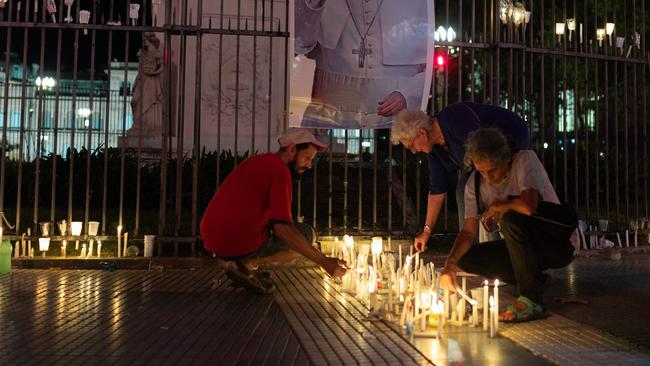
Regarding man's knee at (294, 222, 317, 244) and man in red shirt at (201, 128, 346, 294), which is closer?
man in red shirt at (201, 128, 346, 294)

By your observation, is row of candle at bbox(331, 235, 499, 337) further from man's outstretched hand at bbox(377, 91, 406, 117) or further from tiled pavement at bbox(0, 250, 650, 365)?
man's outstretched hand at bbox(377, 91, 406, 117)

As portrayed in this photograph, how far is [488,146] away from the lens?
4.14 metres

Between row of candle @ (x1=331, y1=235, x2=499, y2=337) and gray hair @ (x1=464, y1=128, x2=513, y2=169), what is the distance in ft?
2.66

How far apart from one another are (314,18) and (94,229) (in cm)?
356

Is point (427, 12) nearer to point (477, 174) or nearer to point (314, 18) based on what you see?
point (314, 18)

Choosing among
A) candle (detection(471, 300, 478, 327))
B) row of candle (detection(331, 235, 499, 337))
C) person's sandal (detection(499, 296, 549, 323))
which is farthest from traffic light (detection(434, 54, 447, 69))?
candle (detection(471, 300, 478, 327))

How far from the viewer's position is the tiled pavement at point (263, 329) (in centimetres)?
346

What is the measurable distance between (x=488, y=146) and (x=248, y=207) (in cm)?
206

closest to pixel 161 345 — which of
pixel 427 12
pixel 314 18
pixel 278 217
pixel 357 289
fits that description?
pixel 278 217

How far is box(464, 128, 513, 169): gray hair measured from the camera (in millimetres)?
4145

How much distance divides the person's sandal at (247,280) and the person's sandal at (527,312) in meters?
2.03

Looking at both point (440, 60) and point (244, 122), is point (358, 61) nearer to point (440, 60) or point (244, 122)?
point (440, 60)

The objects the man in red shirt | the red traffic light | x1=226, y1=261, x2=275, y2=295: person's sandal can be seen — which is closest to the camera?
the man in red shirt

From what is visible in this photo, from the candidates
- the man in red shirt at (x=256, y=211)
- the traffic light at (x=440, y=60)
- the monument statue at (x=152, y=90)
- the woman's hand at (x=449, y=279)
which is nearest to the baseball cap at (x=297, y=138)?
the man in red shirt at (x=256, y=211)
